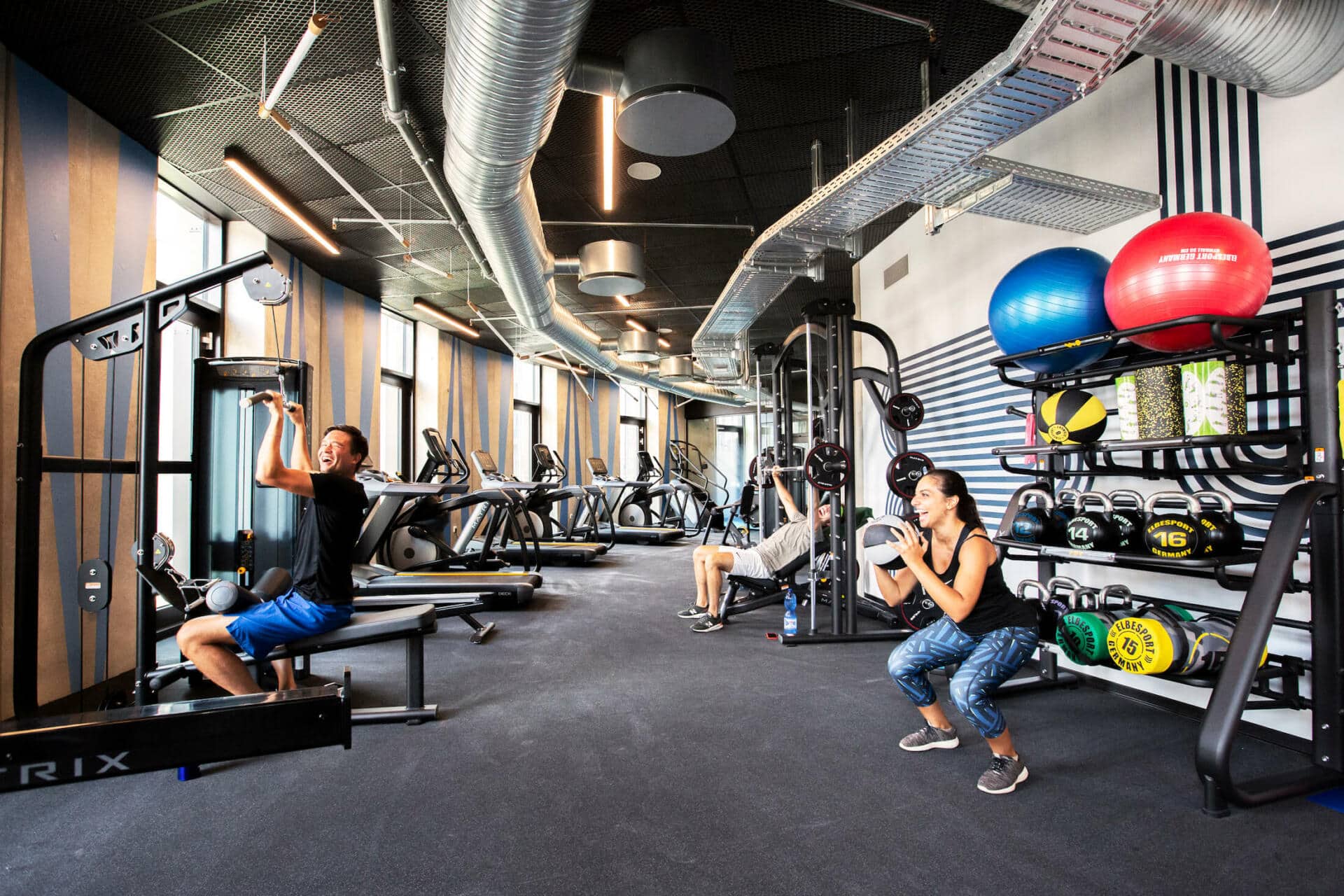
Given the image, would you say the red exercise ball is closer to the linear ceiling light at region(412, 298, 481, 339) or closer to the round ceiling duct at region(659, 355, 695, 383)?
the linear ceiling light at region(412, 298, 481, 339)

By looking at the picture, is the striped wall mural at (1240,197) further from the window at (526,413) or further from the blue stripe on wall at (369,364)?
the window at (526,413)

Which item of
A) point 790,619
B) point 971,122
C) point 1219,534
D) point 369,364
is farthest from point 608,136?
point 369,364

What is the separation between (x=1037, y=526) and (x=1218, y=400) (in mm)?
903

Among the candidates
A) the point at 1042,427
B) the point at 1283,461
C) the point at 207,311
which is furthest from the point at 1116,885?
the point at 207,311

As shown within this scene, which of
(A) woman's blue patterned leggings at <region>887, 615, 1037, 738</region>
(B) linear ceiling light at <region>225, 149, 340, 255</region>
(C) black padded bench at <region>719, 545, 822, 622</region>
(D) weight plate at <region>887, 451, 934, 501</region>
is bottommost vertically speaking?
(C) black padded bench at <region>719, 545, 822, 622</region>

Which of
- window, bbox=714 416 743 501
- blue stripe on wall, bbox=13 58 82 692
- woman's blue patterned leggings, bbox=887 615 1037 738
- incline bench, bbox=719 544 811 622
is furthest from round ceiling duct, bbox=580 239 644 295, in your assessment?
window, bbox=714 416 743 501

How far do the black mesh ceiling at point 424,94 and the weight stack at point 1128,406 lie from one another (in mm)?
1976

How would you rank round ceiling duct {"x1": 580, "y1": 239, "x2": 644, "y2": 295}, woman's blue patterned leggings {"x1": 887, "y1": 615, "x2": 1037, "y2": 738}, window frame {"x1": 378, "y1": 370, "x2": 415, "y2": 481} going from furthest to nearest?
window frame {"x1": 378, "y1": 370, "x2": 415, "y2": 481}, round ceiling duct {"x1": 580, "y1": 239, "x2": 644, "y2": 295}, woman's blue patterned leggings {"x1": 887, "y1": 615, "x2": 1037, "y2": 738}

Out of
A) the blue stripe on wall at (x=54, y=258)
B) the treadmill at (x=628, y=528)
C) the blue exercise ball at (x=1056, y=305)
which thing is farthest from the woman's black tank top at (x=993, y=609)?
the treadmill at (x=628, y=528)

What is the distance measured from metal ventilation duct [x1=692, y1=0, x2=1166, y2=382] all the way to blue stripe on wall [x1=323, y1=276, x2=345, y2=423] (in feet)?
15.4

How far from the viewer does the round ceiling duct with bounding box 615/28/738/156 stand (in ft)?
10.8

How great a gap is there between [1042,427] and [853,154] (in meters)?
2.20

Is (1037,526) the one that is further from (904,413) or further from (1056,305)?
(904,413)

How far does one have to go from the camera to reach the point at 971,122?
298cm
